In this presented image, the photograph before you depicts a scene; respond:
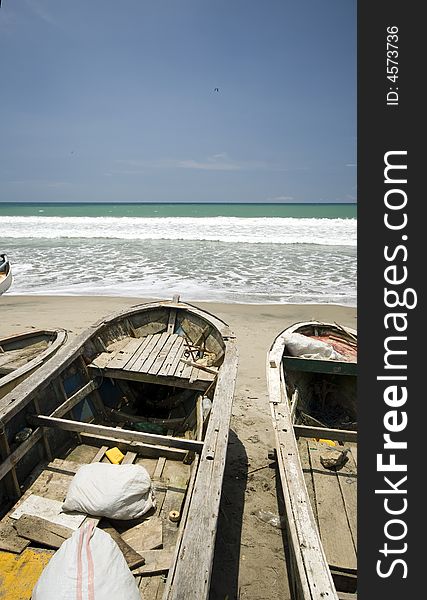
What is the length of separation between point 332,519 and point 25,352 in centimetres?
570

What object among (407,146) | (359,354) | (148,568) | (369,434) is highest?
(407,146)

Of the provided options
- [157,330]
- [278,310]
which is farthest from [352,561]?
[278,310]

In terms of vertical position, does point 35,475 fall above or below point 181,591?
below

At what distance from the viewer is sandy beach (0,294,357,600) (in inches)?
138

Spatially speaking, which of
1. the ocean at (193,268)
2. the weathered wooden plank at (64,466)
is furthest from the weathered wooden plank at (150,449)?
the ocean at (193,268)

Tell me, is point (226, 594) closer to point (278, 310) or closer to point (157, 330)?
point (157, 330)

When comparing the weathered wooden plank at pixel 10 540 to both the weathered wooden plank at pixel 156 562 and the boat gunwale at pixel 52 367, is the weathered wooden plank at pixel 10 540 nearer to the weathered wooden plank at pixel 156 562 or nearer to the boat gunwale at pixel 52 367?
the boat gunwale at pixel 52 367

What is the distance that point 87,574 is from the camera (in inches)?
94.6

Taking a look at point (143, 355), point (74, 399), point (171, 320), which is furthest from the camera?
point (171, 320)

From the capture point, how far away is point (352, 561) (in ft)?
10.7

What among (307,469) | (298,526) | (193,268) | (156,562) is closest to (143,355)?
(307,469)

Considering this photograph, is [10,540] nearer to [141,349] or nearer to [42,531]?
[42,531]

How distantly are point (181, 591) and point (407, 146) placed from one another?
3289mm

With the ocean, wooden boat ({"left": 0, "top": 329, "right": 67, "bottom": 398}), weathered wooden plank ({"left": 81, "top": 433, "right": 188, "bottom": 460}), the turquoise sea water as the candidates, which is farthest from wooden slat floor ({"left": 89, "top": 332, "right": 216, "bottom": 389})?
the turquoise sea water
